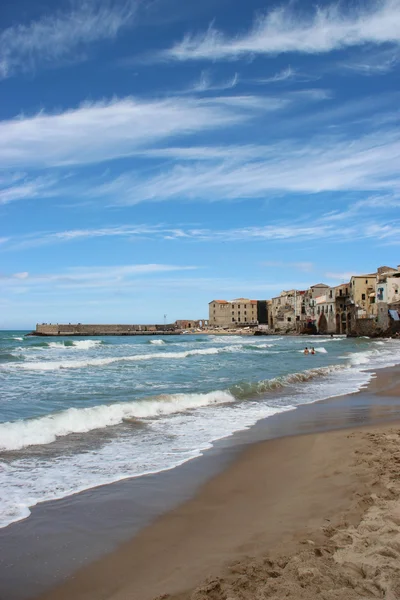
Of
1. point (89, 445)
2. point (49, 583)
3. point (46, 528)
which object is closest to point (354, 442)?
point (89, 445)

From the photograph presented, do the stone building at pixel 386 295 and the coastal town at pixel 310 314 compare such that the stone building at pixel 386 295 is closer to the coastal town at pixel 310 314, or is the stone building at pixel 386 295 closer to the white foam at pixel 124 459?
the coastal town at pixel 310 314

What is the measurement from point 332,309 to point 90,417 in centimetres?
8450

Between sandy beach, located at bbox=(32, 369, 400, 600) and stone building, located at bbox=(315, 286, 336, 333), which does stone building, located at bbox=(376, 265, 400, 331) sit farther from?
sandy beach, located at bbox=(32, 369, 400, 600)

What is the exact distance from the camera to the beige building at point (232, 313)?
130000 mm

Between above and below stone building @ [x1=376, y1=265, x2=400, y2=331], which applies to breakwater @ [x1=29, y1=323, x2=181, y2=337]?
below

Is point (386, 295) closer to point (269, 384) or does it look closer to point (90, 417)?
point (269, 384)

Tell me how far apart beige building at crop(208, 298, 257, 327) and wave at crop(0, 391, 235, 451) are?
114153mm

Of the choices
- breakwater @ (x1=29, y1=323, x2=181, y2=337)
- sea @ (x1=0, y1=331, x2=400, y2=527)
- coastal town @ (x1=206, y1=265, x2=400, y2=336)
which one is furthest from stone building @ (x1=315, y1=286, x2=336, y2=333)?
sea @ (x1=0, y1=331, x2=400, y2=527)

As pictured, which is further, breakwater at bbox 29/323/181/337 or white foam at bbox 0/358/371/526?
breakwater at bbox 29/323/181/337

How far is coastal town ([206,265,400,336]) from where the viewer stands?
7550cm

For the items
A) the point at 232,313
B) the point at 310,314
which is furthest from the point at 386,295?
the point at 232,313

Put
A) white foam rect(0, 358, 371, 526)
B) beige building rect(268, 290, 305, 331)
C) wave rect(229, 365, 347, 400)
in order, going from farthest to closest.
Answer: beige building rect(268, 290, 305, 331) < wave rect(229, 365, 347, 400) < white foam rect(0, 358, 371, 526)

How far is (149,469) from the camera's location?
25.0 ft

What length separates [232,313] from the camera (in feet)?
428
